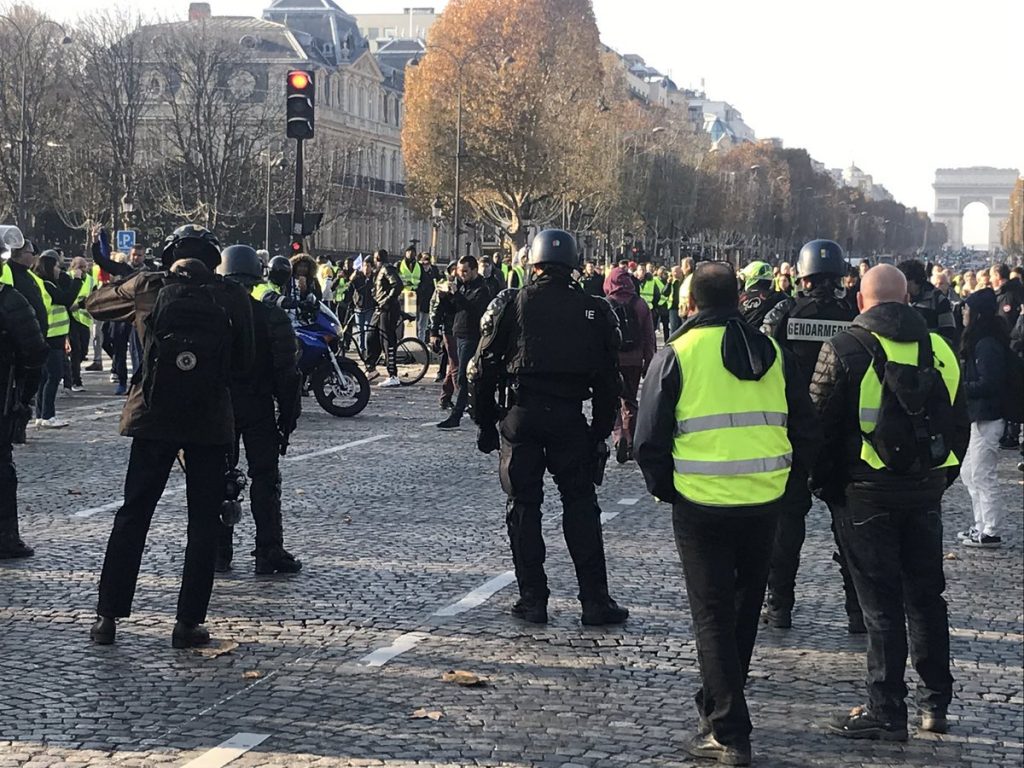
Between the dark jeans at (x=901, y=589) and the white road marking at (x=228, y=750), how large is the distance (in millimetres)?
2166

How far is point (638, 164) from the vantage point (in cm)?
7712

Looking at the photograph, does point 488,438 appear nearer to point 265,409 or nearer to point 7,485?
point 265,409

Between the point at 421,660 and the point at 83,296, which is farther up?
the point at 83,296

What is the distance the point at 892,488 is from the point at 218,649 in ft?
9.26

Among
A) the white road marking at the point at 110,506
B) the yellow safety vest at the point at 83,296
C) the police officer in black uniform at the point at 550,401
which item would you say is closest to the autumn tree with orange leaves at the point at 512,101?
the yellow safety vest at the point at 83,296

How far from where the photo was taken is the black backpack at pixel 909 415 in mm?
6117

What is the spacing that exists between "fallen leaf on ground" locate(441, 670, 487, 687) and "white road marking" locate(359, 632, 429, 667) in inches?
12.9

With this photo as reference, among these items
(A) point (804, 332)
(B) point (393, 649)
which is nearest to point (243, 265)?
(B) point (393, 649)

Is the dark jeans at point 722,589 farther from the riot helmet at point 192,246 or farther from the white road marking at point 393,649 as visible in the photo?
the riot helmet at point 192,246

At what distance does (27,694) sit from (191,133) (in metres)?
53.7

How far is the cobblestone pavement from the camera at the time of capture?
228 inches

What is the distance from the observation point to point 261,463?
9039mm

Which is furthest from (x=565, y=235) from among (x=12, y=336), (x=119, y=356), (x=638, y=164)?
(x=638, y=164)

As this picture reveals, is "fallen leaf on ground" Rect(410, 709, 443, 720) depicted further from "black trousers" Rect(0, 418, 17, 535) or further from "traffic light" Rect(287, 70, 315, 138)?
"traffic light" Rect(287, 70, 315, 138)
